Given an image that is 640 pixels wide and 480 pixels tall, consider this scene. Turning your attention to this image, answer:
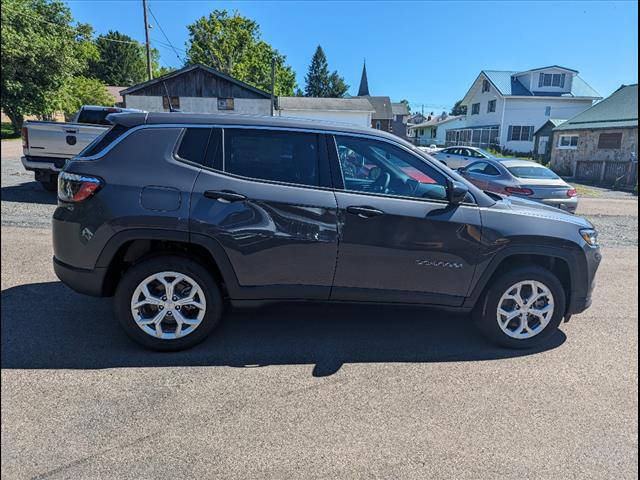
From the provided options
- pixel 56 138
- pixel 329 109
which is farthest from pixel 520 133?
pixel 56 138

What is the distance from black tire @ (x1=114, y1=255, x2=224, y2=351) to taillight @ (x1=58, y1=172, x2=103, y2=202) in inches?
26.0

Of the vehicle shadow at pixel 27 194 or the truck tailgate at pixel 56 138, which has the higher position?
the truck tailgate at pixel 56 138

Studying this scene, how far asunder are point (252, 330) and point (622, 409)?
9.71 feet

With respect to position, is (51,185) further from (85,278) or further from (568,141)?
(568,141)

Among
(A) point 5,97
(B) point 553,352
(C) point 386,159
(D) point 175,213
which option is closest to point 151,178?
(D) point 175,213

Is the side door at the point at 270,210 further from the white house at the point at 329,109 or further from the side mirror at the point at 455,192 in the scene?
the white house at the point at 329,109

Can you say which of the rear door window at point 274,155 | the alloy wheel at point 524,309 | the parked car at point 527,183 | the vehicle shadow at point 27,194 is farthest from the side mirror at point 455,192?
the vehicle shadow at point 27,194

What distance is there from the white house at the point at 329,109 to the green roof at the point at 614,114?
54.1 ft

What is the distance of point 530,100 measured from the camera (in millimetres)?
38719

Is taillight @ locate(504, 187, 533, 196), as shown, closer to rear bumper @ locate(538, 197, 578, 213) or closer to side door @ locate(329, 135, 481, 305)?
rear bumper @ locate(538, 197, 578, 213)

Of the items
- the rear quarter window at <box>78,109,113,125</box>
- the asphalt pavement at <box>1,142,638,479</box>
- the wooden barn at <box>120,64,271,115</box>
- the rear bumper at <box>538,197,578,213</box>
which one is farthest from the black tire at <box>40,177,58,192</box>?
the wooden barn at <box>120,64,271,115</box>

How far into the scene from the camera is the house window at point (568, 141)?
29.3 metres

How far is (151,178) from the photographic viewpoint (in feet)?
10.7

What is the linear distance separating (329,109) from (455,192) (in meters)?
39.1
